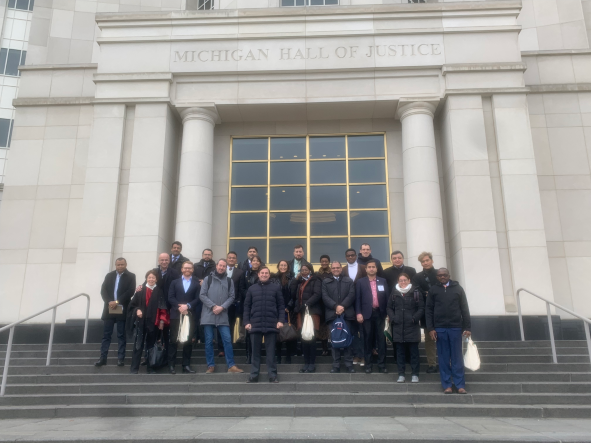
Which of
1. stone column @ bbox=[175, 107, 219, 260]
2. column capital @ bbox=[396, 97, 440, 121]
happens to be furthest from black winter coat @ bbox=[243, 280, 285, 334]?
column capital @ bbox=[396, 97, 440, 121]

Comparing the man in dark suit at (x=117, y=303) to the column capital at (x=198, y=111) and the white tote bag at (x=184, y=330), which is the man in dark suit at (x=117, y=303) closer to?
the white tote bag at (x=184, y=330)

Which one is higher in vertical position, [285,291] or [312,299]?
[285,291]

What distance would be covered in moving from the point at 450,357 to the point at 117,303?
5767mm

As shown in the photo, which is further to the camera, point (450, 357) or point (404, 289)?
point (404, 289)

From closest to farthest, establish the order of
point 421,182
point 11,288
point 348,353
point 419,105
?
1. point 348,353
2. point 421,182
3. point 11,288
4. point 419,105

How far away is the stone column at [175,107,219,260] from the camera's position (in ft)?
41.1

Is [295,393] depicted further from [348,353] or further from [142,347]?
[142,347]

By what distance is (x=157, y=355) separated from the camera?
8.27 metres

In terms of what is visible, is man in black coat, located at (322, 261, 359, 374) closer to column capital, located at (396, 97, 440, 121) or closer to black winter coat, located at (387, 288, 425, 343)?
black winter coat, located at (387, 288, 425, 343)

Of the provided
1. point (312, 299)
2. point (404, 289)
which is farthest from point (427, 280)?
point (312, 299)

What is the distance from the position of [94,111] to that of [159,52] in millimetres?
2405

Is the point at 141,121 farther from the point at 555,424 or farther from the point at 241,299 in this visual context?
the point at 555,424

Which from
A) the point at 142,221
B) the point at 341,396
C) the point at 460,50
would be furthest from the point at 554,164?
the point at 142,221

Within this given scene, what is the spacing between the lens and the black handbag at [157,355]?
27.0 ft
